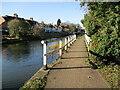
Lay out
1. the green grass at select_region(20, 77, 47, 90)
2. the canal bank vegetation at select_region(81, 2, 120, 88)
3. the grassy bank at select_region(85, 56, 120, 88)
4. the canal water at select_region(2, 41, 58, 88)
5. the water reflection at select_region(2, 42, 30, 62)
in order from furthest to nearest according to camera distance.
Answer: the water reflection at select_region(2, 42, 30, 62)
the canal water at select_region(2, 41, 58, 88)
the canal bank vegetation at select_region(81, 2, 120, 88)
the grassy bank at select_region(85, 56, 120, 88)
the green grass at select_region(20, 77, 47, 90)

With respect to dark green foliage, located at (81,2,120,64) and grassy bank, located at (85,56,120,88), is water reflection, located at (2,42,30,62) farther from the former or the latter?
dark green foliage, located at (81,2,120,64)

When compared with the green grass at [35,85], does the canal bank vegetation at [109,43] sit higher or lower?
higher

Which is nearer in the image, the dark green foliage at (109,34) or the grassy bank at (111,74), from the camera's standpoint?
the grassy bank at (111,74)

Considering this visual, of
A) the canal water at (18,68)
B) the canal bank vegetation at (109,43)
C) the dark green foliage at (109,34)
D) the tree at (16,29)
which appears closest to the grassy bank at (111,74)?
the canal bank vegetation at (109,43)

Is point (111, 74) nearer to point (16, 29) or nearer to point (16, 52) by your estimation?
point (16, 52)

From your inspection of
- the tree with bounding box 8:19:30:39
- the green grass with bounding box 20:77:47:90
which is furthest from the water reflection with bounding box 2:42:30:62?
the tree with bounding box 8:19:30:39

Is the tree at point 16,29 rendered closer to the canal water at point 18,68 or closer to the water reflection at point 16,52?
the water reflection at point 16,52

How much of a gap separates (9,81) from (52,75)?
3744 mm

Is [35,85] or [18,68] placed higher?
[35,85]

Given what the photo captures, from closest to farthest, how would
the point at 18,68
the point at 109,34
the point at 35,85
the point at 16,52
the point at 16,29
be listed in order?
the point at 35,85 → the point at 109,34 → the point at 18,68 → the point at 16,52 → the point at 16,29

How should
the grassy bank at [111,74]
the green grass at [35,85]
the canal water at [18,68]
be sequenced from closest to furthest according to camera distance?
the green grass at [35,85], the grassy bank at [111,74], the canal water at [18,68]

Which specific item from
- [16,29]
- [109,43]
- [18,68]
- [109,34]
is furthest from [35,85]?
[16,29]

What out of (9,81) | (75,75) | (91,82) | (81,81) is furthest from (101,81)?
(9,81)

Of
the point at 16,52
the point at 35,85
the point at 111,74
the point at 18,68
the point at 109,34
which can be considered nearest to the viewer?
the point at 35,85
